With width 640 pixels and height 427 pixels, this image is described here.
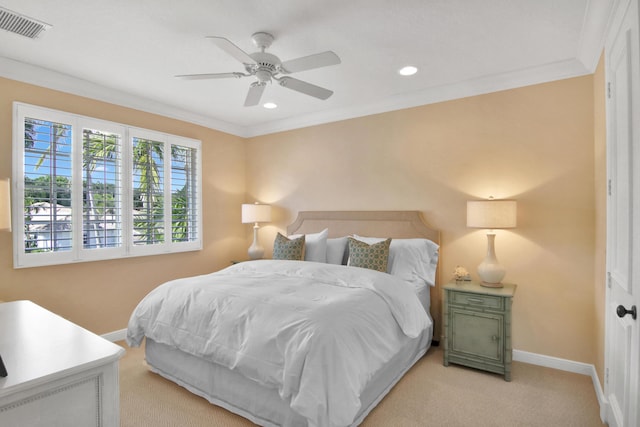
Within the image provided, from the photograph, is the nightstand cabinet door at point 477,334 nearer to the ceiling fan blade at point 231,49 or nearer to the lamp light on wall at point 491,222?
the lamp light on wall at point 491,222

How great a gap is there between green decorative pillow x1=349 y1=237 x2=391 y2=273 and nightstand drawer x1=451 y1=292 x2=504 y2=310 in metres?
0.69

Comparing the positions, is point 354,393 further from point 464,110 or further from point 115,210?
point 115,210

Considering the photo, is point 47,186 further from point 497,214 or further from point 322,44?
point 497,214

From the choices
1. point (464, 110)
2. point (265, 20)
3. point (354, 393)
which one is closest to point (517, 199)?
point (464, 110)

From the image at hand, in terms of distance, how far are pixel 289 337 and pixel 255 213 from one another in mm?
3019

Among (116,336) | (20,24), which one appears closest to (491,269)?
(116,336)

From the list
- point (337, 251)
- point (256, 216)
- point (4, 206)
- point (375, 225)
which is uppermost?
point (4, 206)

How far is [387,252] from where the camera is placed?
3389mm

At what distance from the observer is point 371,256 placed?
3396 millimetres

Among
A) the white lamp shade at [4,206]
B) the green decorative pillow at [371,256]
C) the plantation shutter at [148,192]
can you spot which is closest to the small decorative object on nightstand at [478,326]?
the green decorative pillow at [371,256]

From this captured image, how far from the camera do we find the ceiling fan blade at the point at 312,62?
2.31 m

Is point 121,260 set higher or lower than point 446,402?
higher

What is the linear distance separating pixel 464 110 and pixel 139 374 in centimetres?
400

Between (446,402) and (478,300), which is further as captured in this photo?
(478,300)
